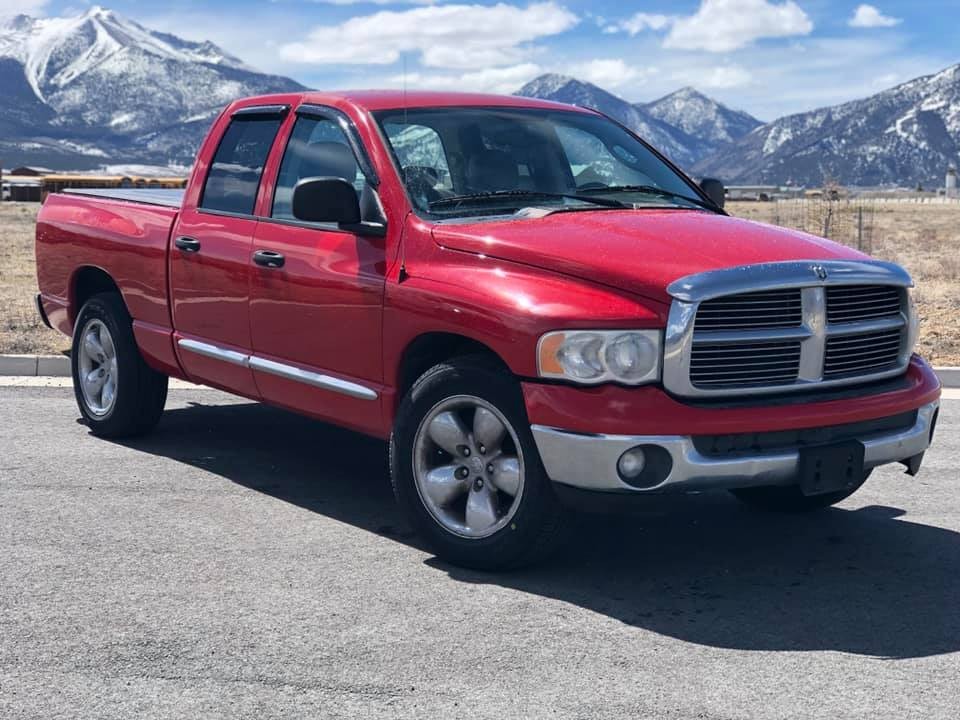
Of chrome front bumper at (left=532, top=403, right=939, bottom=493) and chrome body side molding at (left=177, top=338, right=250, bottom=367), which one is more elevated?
chrome body side molding at (left=177, top=338, right=250, bottom=367)

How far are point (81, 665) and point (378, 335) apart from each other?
205 cm

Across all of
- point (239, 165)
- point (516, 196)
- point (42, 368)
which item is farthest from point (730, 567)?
point (42, 368)

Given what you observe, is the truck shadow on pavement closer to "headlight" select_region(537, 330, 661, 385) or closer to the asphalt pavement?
the asphalt pavement

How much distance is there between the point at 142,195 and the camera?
8.38 meters

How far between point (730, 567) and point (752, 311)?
1192 millimetres

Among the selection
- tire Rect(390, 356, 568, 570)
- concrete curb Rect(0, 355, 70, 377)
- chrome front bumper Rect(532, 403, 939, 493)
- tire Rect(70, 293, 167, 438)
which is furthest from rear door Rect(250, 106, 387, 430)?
concrete curb Rect(0, 355, 70, 377)

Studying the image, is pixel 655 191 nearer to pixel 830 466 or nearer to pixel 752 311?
pixel 752 311

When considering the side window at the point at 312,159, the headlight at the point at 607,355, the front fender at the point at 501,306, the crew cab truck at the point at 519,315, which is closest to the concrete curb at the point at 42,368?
the crew cab truck at the point at 519,315

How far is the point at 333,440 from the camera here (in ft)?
27.5

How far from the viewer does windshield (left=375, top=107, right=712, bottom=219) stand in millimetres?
6059

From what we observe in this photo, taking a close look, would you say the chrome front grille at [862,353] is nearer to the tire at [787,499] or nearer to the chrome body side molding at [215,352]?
the tire at [787,499]

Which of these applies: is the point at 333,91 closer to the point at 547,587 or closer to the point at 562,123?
the point at 562,123

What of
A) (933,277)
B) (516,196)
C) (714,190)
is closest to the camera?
(516,196)

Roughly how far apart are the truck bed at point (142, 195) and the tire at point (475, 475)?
260 cm
